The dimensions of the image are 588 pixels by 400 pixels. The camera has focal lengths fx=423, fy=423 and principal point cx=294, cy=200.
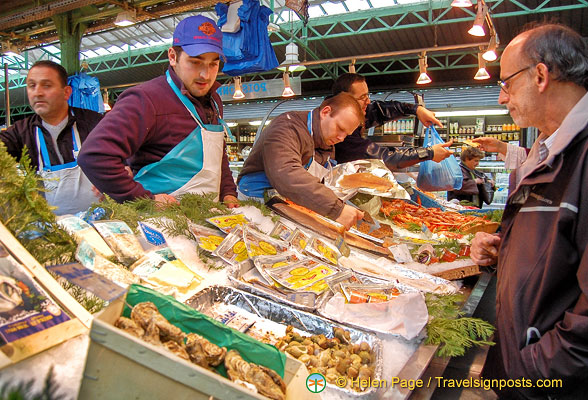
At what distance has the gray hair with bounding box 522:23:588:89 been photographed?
1.45m

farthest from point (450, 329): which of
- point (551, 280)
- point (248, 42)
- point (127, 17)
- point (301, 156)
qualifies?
point (127, 17)

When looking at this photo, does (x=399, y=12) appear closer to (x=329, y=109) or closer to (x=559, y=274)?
(x=329, y=109)

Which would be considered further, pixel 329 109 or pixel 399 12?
pixel 399 12

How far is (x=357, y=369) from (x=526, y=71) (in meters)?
1.20

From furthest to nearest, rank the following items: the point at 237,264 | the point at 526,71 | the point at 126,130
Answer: the point at 126,130 → the point at 237,264 → the point at 526,71

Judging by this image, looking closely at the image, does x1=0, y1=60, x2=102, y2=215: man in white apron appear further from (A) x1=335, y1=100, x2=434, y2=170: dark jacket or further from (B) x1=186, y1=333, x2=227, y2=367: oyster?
(A) x1=335, y1=100, x2=434, y2=170: dark jacket

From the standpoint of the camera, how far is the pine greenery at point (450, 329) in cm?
144

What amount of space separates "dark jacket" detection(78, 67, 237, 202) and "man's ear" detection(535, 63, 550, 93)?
1749 millimetres

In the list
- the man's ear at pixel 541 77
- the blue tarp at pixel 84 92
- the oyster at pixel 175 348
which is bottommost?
the oyster at pixel 175 348

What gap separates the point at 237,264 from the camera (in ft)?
5.79

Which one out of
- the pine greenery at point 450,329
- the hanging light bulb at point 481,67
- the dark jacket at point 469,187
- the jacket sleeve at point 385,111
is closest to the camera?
the pine greenery at point 450,329

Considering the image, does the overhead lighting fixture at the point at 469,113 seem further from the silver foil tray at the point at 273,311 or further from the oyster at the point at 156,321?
the oyster at the point at 156,321

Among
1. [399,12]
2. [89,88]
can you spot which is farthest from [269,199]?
[399,12]

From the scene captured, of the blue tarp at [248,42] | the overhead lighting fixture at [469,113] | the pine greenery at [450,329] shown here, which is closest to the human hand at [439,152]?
the blue tarp at [248,42]
